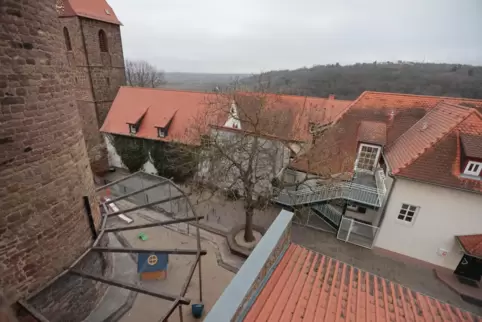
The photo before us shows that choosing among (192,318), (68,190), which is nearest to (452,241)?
(192,318)

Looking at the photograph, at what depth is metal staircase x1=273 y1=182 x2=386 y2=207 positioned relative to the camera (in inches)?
440

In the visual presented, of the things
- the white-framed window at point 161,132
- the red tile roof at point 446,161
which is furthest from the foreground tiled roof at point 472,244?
the white-framed window at point 161,132

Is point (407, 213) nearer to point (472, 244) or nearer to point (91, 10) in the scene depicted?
point (472, 244)

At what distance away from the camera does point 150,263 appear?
347 inches

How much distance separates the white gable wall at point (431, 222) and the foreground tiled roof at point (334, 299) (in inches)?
271

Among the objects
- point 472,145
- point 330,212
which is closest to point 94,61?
point 330,212

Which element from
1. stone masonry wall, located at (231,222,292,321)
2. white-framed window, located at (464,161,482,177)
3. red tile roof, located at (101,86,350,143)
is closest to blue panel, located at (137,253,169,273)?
stone masonry wall, located at (231,222,292,321)

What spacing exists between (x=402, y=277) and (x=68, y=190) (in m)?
12.8

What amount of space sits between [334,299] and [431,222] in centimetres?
887

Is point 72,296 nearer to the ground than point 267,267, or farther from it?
nearer to the ground

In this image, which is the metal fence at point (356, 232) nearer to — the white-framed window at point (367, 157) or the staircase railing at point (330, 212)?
the staircase railing at point (330, 212)

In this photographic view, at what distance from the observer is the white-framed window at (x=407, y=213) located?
34.7 feet

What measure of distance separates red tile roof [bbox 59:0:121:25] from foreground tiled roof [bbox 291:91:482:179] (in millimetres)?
18366

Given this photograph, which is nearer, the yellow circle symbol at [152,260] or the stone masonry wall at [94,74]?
the yellow circle symbol at [152,260]
